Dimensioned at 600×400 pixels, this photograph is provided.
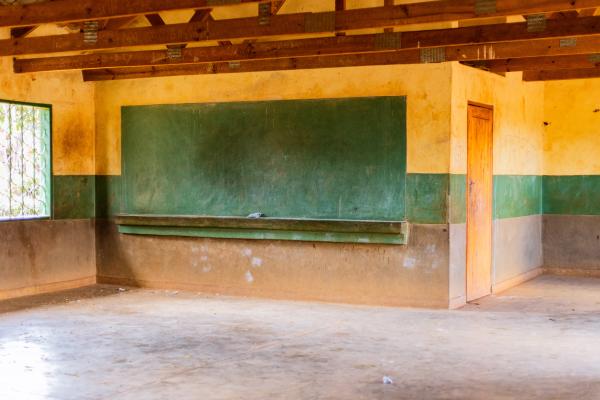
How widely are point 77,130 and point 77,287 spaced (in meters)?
1.95

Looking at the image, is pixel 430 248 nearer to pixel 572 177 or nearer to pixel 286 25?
pixel 286 25

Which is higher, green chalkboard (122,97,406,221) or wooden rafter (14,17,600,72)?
wooden rafter (14,17,600,72)

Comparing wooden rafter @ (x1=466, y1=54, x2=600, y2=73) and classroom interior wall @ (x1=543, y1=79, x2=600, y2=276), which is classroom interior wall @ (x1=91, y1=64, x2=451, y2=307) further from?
classroom interior wall @ (x1=543, y1=79, x2=600, y2=276)

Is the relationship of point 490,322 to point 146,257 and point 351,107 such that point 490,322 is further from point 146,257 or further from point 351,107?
point 146,257

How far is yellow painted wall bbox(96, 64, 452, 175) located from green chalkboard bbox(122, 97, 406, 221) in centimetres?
10

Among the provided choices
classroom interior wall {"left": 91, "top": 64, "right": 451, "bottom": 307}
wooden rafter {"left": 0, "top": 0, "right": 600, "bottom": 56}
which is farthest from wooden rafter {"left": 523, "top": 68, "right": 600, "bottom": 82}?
wooden rafter {"left": 0, "top": 0, "right": 600, "bottom": 56}

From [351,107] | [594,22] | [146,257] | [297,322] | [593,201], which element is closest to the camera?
[594,22]

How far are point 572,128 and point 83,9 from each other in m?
7.19

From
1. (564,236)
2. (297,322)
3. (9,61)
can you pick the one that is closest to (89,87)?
(9,61)

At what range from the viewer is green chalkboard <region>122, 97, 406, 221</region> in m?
8.41

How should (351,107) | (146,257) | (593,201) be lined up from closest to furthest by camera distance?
(351,107) → (146,257) → (593,201)

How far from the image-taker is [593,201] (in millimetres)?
10766

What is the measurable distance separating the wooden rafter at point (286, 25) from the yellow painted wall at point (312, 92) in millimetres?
2019

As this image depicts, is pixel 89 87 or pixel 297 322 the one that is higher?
pixel 89 87
